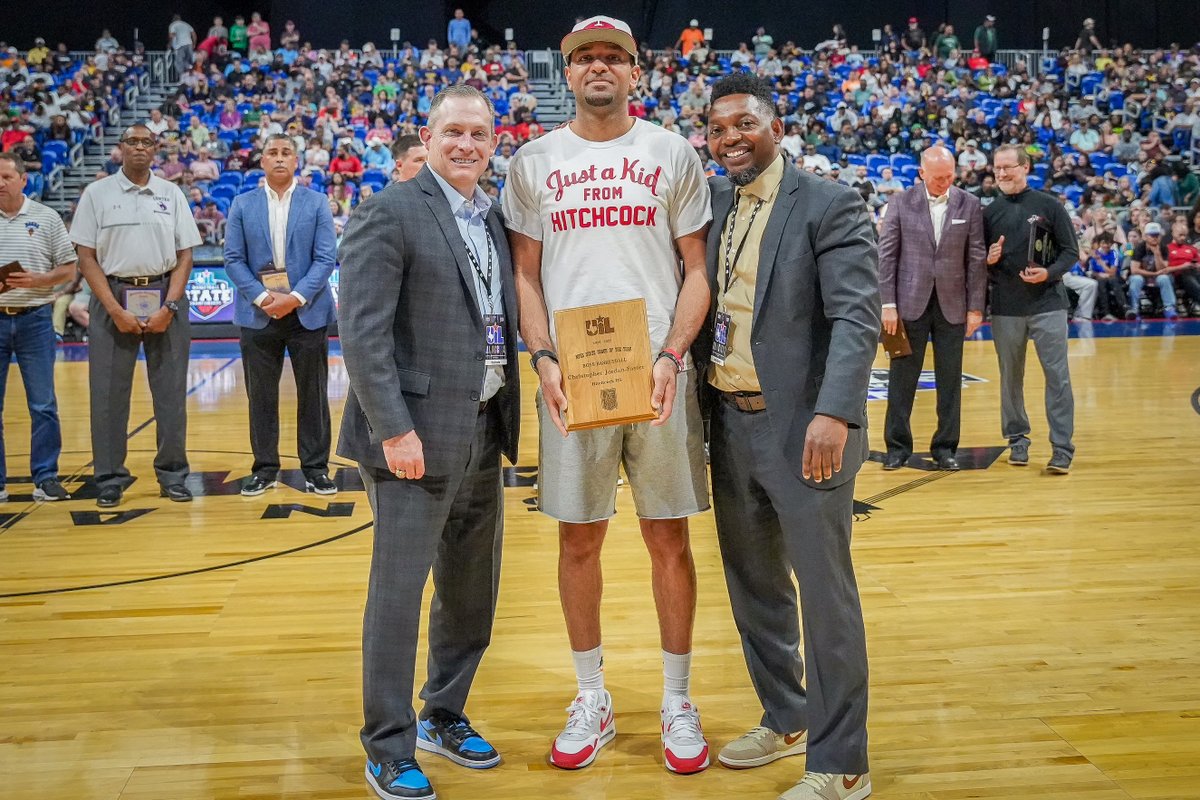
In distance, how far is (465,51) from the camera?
845 inches

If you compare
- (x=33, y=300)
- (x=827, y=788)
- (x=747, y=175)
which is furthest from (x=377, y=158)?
(x=827, y=788)

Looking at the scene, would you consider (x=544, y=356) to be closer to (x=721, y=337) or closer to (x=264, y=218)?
(x=721, y=337)

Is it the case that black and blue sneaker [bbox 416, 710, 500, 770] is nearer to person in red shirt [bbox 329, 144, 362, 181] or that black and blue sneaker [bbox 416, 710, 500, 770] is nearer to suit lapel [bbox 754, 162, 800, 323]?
suit lapel [bbox 754, 162, 800, 323]

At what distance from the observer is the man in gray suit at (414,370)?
2680mm

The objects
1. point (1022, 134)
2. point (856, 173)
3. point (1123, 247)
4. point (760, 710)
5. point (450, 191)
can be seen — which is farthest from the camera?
point (1022, 134)

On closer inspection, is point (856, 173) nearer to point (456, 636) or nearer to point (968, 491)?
point (968, 491)

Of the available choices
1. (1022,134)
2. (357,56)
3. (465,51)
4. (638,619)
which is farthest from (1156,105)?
(638,619)

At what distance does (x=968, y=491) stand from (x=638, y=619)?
2658 millimetres

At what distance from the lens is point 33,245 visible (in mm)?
5867

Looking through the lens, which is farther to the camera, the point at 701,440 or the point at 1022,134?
the point at 1022,134

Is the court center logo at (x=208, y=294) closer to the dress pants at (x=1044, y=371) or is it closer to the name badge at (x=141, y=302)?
the name badge at (x=141, y=302)

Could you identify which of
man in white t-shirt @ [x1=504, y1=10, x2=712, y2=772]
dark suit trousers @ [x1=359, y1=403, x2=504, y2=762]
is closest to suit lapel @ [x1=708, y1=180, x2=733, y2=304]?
man in white t-shirt @ [x1=504, y1=10, x2=712, y2=772]

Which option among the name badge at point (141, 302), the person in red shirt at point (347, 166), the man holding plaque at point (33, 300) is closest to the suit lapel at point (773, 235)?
the name badge at point (141, 302)

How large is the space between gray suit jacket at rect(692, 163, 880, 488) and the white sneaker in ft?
2.29
